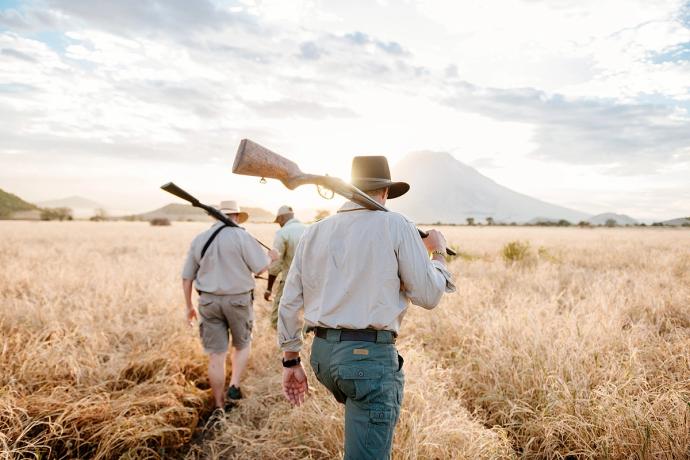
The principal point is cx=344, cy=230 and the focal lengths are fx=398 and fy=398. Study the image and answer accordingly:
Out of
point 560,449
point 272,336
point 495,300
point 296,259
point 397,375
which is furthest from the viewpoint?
point 495,300

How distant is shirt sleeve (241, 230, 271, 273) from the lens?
15.0ft

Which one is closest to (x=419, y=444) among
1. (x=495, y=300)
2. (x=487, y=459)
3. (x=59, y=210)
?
(x=487, y=459)

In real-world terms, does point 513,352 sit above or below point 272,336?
above

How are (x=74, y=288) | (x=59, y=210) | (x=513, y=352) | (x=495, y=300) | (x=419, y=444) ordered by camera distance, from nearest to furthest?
(x=419, y=444)
(x=513, y=352)
(x=495, y=300)
(x=74, y=288)
(x=59, y=210)

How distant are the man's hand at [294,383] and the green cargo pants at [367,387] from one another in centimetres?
35

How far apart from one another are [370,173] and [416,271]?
0.66 m

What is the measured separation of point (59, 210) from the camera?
67.8m

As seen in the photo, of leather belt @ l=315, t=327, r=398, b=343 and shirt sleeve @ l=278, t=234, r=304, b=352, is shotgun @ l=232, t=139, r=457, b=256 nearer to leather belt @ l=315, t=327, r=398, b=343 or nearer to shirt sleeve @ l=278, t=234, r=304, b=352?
shirt sleeve @ l=278, t=234, r=304, b=352

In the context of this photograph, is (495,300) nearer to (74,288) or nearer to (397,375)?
(397,375)

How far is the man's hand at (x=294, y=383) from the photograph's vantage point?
2.51 metres

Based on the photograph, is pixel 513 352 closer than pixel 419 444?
No

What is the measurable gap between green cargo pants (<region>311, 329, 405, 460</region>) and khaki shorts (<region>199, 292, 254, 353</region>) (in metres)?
2.56

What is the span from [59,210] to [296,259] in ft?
267

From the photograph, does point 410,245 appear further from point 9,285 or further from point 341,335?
point 9,285
